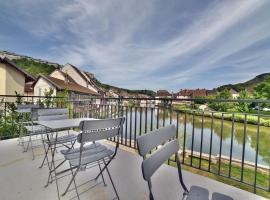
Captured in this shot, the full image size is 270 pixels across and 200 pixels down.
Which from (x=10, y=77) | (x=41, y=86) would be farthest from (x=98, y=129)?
(x=41, y=86)

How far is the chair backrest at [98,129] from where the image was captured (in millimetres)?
1456

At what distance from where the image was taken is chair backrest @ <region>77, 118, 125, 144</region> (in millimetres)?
1456

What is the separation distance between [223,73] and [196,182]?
2849 cm

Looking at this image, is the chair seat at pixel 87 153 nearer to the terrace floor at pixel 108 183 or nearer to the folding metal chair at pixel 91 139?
the folding metal chair at pixel 91 139

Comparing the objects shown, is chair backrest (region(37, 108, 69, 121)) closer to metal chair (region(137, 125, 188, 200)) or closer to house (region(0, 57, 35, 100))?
metal chair (region(137, 125, 188, 200))

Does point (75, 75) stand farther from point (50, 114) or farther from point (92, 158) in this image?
point (92, 158)

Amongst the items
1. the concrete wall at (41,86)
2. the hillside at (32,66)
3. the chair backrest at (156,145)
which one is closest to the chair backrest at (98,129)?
the chair backrest at (156,145)

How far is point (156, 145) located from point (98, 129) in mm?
754

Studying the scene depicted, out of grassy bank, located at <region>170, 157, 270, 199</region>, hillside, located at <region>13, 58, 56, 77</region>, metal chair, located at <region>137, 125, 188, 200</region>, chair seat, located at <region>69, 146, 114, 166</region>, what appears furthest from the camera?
hillside, located at <region>13, 58, 56, 77</region>

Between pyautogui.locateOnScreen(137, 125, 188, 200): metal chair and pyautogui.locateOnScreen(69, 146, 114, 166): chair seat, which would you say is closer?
pyautogui.locateOnScreen(137, 125, 188, 200): metal chair

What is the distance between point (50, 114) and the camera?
9.02ft

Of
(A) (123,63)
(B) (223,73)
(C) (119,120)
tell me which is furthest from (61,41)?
(B) (223,73)

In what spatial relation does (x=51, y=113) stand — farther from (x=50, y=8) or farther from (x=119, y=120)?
(x=50, y=8)

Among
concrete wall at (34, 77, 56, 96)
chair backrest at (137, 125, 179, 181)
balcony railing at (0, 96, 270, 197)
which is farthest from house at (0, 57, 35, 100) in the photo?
chair backrest at (137, 125, 179, 181)
